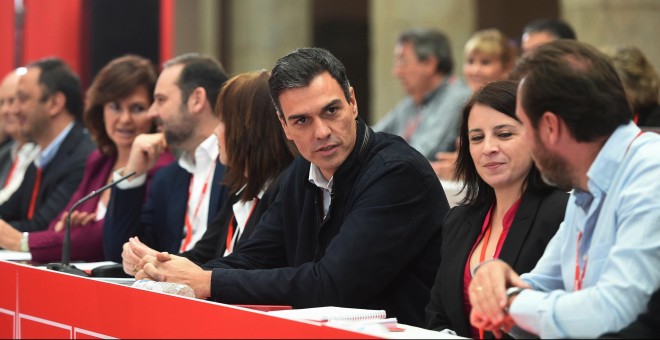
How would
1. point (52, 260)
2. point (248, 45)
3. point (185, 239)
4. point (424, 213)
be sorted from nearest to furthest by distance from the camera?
point (424, 213) → point (185, 239) → point (52, 260) → point (248, 45)

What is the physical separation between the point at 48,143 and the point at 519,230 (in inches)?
155

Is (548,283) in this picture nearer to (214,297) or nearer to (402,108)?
(214,297)

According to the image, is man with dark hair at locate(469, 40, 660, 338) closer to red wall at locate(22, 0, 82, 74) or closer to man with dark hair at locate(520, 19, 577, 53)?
man with dark hair at locate(520, 19, 577, 53)

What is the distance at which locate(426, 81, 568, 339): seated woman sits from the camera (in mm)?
2941

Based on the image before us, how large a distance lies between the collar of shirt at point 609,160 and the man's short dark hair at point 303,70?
47.9 inches

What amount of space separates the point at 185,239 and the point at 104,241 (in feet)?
1.56

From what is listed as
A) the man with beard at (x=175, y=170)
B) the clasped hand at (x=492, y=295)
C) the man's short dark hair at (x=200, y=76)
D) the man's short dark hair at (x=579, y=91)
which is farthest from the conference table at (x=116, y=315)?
the man's short dark hair at (x=200, y=76)

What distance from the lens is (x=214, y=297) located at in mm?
3324

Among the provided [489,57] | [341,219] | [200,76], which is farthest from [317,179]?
[489,57]

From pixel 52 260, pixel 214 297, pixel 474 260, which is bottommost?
pixel 52 260

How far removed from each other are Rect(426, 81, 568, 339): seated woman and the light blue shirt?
48 cm

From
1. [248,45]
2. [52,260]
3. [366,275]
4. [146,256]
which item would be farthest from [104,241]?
[248,45]

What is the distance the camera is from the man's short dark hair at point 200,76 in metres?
4.97

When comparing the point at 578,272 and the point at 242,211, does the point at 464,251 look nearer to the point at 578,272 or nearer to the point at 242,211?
the point at 578,272
